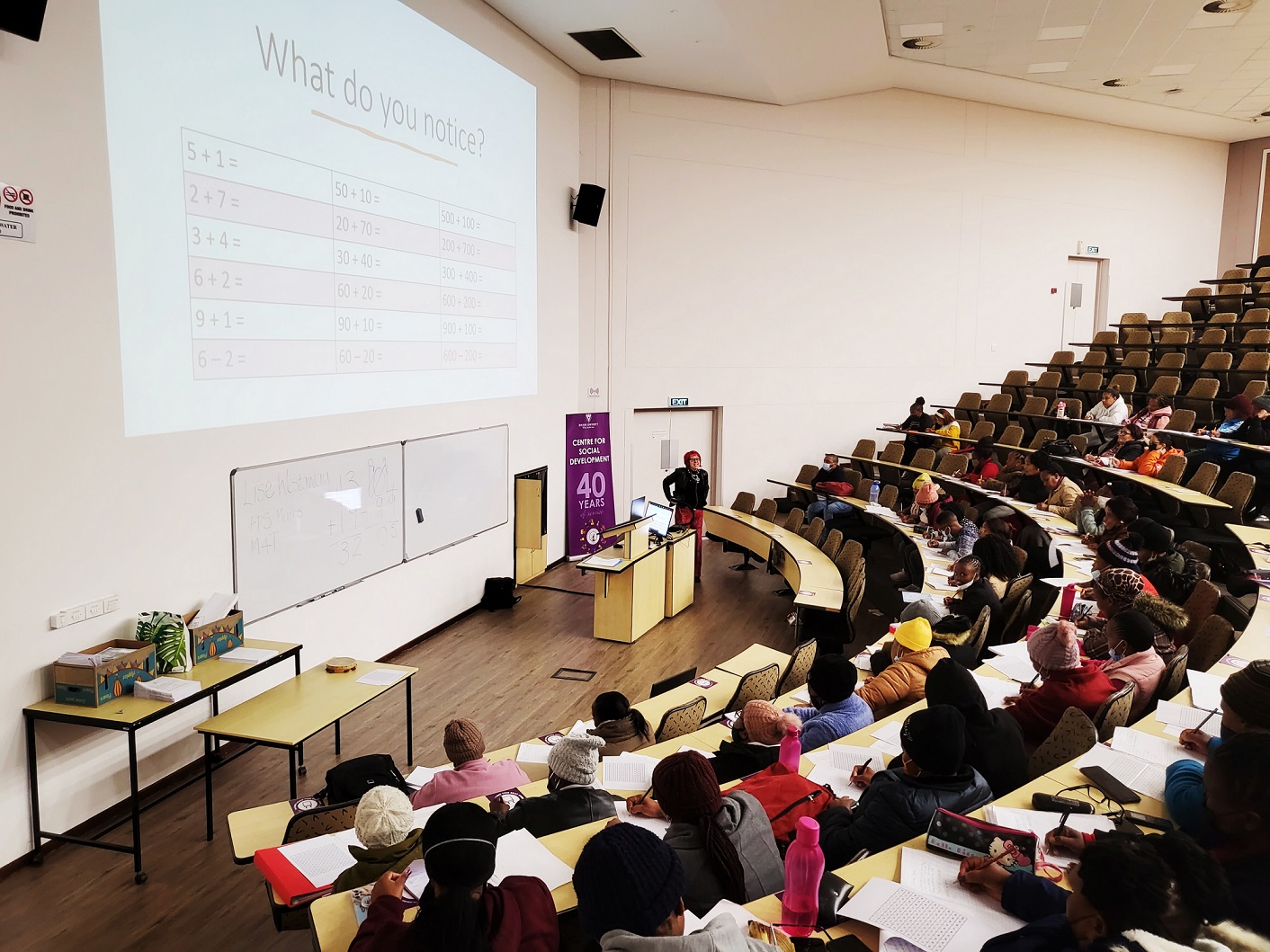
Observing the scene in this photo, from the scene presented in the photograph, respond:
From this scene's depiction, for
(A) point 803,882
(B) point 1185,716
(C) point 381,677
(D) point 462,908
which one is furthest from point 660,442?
(D) point 462,908

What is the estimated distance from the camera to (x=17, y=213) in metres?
4.11

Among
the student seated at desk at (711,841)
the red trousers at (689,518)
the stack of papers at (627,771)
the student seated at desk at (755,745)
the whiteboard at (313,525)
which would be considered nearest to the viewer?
the student seated at desk at (711,841)

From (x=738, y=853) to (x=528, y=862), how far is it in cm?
68

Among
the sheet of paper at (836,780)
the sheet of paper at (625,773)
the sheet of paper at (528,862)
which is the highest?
the sheet of paper at (528,862)

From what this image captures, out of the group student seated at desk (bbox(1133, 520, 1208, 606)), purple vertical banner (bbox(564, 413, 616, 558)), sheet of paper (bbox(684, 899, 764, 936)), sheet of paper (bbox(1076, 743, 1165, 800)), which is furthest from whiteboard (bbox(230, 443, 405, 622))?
student seated at desk (bbox(1133, 520, 1208, 606))

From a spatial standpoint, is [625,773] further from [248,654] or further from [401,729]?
[401,729]

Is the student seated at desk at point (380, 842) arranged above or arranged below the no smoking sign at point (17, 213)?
below

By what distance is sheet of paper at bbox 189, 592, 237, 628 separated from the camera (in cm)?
510

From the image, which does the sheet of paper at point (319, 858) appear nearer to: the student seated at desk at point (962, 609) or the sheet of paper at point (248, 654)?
the sheet of paper at point (248, 654)

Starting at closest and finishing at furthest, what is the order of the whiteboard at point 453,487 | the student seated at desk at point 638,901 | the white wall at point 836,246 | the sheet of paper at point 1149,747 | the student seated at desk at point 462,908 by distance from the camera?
the student seated at desk at point 638,901 → the student seated at desk at point 462,908 → the sheet of paper at point 1149,747 → the whiteboard at point 453,487 → the white wall at point 836,246

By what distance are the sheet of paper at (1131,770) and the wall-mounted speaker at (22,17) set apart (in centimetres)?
539

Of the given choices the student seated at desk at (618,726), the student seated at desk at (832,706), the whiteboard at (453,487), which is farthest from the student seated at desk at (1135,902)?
the whiteboard at (453,487)

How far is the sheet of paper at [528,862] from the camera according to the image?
9.07 ft

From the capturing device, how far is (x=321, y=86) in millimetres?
6031
